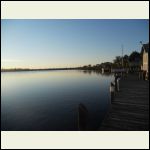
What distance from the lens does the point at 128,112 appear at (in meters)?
9.80

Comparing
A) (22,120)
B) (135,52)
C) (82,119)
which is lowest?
(22,120)

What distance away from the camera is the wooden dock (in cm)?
796

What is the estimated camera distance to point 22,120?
1429 cm

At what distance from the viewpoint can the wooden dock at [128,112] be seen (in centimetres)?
796

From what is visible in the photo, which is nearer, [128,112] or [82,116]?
[82,116]

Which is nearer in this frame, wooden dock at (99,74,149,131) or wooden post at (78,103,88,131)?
wooden post at (78,103,88,131)

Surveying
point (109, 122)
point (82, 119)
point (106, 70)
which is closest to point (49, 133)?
point (82, 119)

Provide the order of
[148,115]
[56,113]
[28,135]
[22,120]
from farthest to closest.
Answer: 1. [56,113]
2. [22,120]
3. [148,115]
4. [28,135]

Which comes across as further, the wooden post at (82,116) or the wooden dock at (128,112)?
the wooden dock at (128,112)

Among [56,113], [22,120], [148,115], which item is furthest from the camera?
[56,113]

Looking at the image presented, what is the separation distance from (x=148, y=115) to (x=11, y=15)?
27.6 ft

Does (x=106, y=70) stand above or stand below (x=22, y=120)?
above

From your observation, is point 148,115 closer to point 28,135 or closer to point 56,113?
point 28,135

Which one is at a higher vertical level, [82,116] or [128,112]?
[82,116]
